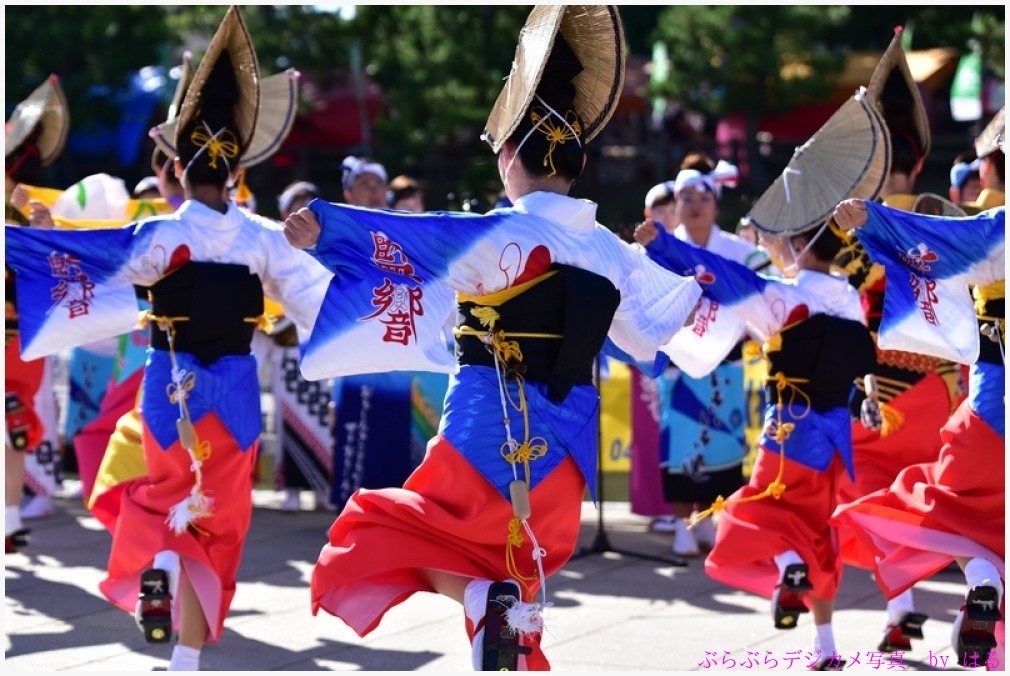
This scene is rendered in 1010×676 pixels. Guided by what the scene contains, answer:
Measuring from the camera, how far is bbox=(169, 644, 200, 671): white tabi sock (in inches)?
185

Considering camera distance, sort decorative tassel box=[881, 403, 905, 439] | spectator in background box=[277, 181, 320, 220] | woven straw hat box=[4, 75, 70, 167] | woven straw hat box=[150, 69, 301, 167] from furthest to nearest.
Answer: spectator in background box=[277, 181, 320, 220] < woven straw hat box=[4, 75, 70, 167] < woven straw hat box=[150, 69, 301, 167] < decorative tassel box=[881, 403, 905, 439]

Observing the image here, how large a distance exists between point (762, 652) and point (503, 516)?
1825 millimetres

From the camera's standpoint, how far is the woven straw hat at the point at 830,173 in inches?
202

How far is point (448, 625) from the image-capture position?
5664mm

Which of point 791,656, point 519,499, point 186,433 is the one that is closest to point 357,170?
point 186,433

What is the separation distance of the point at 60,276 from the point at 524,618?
2018mm

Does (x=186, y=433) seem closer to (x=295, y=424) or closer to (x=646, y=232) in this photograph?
(x=646, y=232)

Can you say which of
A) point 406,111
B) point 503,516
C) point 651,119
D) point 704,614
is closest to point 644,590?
point 704,614

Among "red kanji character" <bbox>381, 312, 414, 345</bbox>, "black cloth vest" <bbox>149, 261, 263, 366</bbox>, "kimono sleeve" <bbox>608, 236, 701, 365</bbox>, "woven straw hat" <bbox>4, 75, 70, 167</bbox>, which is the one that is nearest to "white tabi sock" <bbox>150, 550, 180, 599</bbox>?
"black cloth vest" <bbox>149, 261, 263, 366</bbox>

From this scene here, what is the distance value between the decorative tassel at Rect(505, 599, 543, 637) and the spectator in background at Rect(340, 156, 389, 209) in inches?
161

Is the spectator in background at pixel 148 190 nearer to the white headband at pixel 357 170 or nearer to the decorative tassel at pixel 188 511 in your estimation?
the white headband at pixel 357 170

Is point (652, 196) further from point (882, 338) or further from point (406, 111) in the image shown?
point (406, 111)

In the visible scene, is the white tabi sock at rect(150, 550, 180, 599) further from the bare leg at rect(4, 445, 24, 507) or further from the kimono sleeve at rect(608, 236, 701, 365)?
the bare leg at rect(4, 445, 24, 507)

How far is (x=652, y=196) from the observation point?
267 inches
